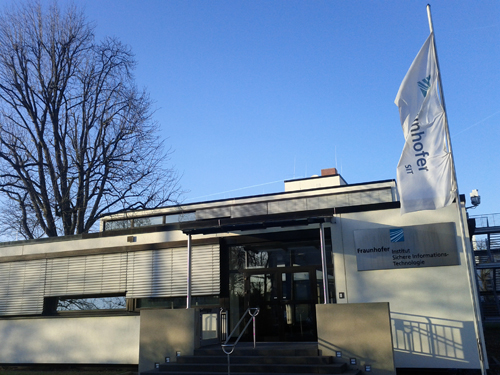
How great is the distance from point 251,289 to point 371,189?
1169cm

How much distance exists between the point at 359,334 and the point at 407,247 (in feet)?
8.36

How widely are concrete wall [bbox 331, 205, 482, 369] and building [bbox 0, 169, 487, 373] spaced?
0.02m

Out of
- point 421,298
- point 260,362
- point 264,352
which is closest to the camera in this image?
point 260,362

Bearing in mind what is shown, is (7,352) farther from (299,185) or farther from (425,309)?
Answer: (299,185)

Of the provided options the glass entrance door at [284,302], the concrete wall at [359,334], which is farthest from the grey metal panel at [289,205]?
the concrete wall at [359,334]

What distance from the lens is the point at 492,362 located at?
1153cm

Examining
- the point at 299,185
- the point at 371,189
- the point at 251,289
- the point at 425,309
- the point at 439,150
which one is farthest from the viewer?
the point at 299,185

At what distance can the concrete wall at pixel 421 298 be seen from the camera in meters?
10.2

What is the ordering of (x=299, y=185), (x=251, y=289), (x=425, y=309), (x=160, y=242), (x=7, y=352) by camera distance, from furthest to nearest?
1. (x=299, y=185)
2. (x=7, y=352)
3. (x=160, y=242)
4. (x=251, y=289)
5. (x=425, y=309)

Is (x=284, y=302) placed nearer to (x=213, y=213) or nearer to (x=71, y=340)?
(x=71, y=340)

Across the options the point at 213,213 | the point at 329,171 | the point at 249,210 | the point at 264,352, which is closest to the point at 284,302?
the point at 264,352

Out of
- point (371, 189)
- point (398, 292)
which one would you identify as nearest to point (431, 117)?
point (398, 292)

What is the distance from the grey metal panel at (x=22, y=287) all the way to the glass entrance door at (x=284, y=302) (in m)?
6.96

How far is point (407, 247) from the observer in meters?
10.9
